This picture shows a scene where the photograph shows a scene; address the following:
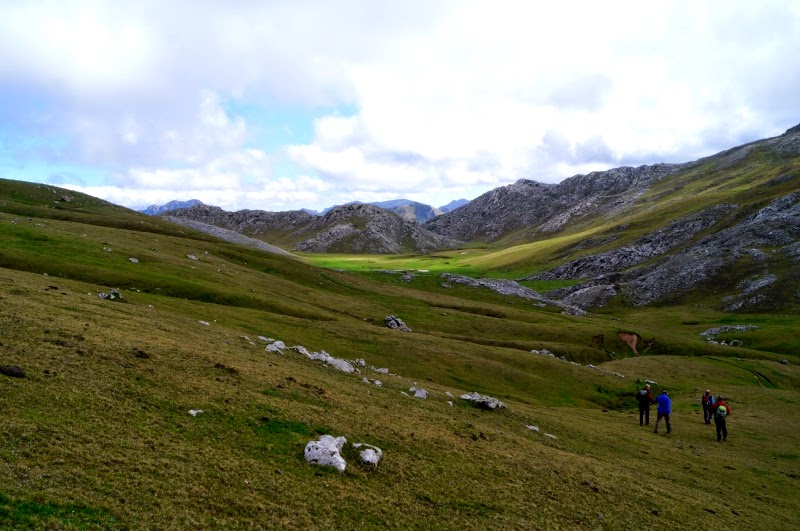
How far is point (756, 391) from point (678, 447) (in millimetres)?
39665

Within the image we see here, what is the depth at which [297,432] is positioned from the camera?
2212cm

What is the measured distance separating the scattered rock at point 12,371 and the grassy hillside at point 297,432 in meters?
0.47

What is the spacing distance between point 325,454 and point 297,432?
2545 mm

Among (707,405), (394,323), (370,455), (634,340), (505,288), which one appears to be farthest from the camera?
(505,288)

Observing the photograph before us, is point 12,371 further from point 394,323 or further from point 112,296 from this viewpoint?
point 394,323

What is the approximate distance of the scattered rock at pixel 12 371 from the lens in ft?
65.3

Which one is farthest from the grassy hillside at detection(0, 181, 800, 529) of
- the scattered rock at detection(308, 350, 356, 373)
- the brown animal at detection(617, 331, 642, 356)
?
the brown animal at detection(617, 331, 642, 356)

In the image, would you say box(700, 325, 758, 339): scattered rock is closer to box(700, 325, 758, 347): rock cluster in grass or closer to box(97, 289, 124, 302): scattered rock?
box(700, 325, 758, 347): rock cluster in grass

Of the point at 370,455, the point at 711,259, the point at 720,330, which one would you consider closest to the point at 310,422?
the point at 370,455

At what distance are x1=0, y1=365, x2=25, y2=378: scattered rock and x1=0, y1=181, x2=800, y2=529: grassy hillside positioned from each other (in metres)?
0.47

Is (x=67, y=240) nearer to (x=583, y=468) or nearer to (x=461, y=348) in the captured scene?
(x=461, y=348)

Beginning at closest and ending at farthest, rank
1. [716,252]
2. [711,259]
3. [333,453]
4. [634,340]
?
[333,453] → [634,340] → [711,259] → [716,252]

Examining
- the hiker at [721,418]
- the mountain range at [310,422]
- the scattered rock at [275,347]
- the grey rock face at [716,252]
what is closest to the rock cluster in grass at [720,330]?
the mountain range at [310,422]

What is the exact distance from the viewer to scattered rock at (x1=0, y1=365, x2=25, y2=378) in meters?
19.9
